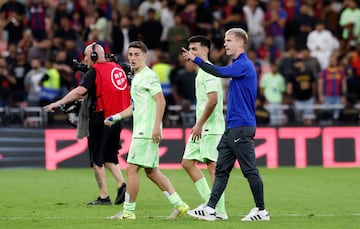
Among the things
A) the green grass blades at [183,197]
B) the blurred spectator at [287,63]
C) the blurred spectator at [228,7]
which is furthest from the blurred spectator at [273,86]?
the green grass blades at [183,197]

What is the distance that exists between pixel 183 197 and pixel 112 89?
251cm

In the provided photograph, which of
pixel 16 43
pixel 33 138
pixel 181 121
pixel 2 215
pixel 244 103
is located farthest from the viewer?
pixel 16 43

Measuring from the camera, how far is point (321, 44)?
3000 centimetres

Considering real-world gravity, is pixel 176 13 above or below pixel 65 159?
above

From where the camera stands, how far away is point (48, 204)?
1658 centimetres

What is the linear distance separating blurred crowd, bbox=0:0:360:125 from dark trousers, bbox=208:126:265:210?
13.7m

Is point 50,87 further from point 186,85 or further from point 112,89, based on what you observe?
point 112,89

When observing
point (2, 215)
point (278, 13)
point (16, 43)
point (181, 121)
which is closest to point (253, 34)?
point (278, 13)

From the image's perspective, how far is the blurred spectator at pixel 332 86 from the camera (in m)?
28.5

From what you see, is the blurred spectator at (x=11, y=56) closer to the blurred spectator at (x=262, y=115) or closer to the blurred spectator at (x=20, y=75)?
the blurred spectator at (x=20, y=75)

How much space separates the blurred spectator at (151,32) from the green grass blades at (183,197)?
6219mm

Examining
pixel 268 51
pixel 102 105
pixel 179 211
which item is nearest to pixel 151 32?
pixel 268 51

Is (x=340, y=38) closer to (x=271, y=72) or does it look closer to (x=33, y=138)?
(x=271, y=72)

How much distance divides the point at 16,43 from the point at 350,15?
949 cm
